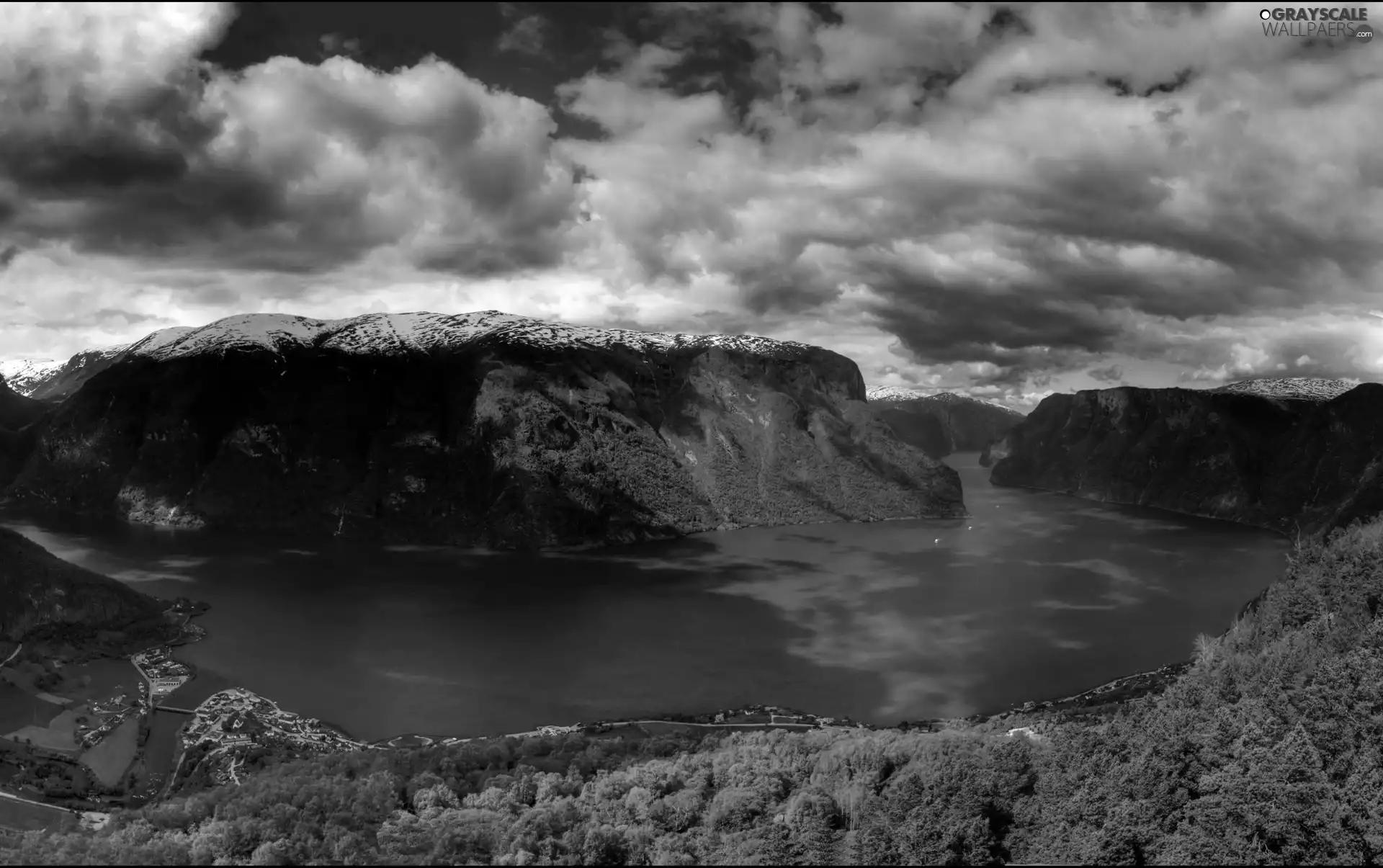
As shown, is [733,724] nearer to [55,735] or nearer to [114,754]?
[114,754]

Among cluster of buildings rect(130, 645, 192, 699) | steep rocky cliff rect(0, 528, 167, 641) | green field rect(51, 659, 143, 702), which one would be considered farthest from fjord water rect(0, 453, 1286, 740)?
steep rocky cliff rect(0, 528, 167, 641)

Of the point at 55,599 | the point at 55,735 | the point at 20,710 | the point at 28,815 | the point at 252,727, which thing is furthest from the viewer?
the point at 55,599

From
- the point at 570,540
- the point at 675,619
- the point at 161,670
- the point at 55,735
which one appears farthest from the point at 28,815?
the point at 570,540

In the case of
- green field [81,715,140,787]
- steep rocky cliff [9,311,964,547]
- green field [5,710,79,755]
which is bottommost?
green field [81,715,140,787]

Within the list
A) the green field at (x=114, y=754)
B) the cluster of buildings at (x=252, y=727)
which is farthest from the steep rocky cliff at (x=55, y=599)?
the cluster of buildings at (x=252, y=727)

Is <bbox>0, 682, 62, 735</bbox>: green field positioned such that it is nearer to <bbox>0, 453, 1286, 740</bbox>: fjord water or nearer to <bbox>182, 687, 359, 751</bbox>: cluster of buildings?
<bbox>0, 453, 1286, 740</bbox>: fjord water
